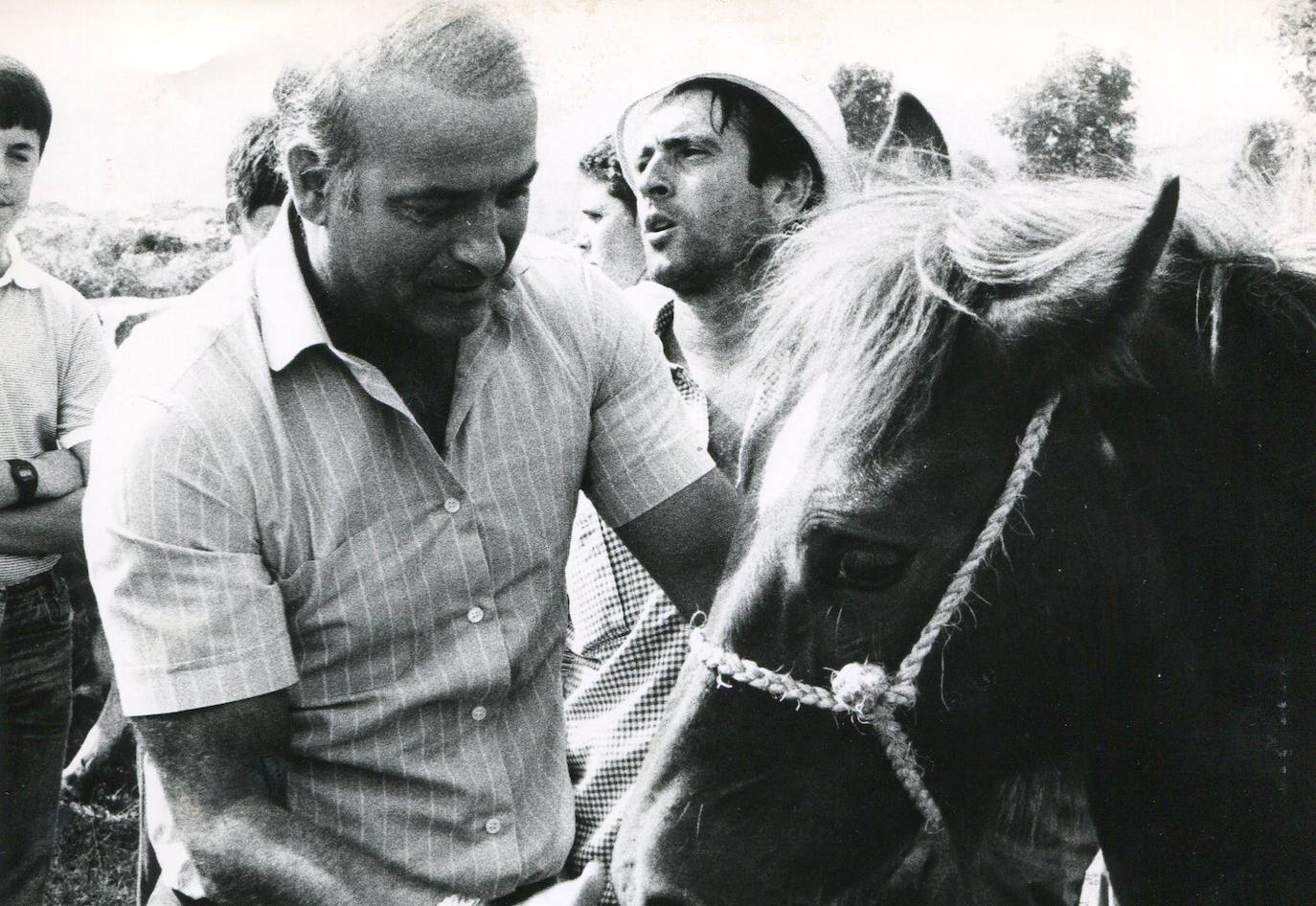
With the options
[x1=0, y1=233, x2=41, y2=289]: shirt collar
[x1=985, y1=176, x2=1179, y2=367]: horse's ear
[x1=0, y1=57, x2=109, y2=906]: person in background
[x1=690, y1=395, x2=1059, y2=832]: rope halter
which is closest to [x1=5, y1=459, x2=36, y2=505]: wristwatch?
[x1=0, y1=57, x2=109, y2=906]: person in background

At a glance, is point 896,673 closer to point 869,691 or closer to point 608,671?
point 869,691

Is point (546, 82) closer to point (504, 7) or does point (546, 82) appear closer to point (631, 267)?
point (504, 7)

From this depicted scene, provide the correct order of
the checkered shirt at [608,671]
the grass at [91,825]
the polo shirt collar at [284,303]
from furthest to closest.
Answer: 1. the grass at [91,825]
2. the checkered shirt at [608,671]
3. the polo shirt collar at [284,303]

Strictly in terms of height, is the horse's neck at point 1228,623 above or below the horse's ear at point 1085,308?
below

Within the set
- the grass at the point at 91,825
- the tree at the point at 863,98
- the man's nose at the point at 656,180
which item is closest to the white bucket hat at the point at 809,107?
the man's nose at the point at 656,180

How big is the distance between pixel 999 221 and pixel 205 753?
1.59 m

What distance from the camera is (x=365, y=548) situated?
221 centimetres

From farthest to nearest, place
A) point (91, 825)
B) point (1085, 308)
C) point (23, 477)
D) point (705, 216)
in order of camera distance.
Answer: point (91, 825) < point (23, 477) < point (705, 216) < point (1085, 308)

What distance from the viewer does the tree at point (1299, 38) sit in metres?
2.57

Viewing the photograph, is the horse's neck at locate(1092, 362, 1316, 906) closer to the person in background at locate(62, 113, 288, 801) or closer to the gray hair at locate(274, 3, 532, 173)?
the gray hair at locate(274, 3, 532, 173)

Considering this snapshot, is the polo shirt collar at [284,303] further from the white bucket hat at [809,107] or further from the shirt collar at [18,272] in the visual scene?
the shirt collar at [18,272]

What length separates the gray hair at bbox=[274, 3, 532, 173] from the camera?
208cm

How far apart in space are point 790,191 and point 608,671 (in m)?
1.65

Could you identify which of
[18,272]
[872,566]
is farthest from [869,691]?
[18,272]
